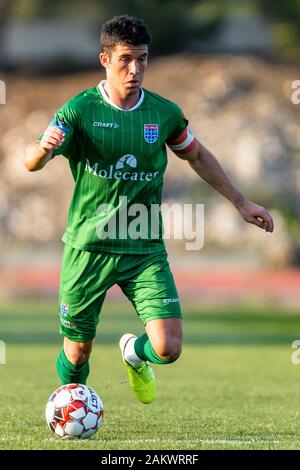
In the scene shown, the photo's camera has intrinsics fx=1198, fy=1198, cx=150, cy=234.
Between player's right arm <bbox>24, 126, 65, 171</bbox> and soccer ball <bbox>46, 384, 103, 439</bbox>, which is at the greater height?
player's right arm <bbox>24, 126, 65, 171</bbox>

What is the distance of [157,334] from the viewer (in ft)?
23.5

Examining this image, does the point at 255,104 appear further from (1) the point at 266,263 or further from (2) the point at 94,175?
(2) the point at 94,175

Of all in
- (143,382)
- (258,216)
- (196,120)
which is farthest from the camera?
(196,120)

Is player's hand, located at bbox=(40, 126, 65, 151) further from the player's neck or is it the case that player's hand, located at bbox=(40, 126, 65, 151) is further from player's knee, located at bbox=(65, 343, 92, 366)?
player's knee, located at bbox=(65, 343, 92, 366)

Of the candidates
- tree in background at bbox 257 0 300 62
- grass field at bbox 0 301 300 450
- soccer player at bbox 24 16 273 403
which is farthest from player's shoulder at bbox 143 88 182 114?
tree in background at bbox 257 0 300 62

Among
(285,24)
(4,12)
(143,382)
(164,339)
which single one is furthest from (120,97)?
(4,12)

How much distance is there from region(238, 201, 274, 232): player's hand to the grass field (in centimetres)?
125

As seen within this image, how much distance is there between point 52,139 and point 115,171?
649 mm

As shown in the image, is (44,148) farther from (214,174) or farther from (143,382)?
(143,382)

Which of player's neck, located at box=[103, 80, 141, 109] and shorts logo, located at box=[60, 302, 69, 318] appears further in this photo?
shorts logo, located at box=[60, 302, 69, 318]

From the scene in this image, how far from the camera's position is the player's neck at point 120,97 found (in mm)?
7250

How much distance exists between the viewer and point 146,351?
7.44m

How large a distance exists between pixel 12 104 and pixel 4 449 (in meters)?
46.0

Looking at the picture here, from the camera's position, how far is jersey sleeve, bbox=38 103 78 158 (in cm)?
697
